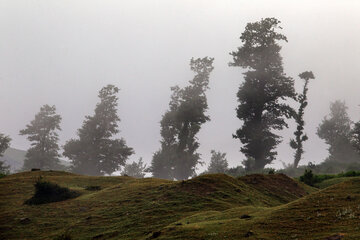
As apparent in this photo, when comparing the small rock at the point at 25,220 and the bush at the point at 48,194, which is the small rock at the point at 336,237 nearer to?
the small rock at the point at 25,220

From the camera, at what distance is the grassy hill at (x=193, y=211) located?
9688 millimetres

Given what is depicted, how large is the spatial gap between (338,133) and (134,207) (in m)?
75.6

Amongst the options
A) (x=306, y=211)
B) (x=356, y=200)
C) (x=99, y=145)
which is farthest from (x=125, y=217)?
(x=99, y=145)

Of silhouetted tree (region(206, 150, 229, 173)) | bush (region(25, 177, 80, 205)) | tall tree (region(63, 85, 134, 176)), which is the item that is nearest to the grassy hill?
bush (region(25, 177, 80, 205))

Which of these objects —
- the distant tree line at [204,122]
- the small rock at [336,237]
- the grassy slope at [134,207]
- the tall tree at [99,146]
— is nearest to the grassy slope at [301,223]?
the small rock at [336,237]

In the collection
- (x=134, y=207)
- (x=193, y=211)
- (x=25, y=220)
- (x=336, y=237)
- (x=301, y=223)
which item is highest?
(x=134, y=207)

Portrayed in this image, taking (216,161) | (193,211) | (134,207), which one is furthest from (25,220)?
(216,161)

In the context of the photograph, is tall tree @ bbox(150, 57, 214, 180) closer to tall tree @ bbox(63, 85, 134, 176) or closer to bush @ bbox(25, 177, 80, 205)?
tall tree @ bbox(63, 85, 134, 176)

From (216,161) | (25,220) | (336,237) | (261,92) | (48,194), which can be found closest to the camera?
(336,237)

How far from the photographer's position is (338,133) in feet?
257

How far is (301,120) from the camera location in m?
53.2

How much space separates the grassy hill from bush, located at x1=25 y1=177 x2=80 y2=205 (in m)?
0.68

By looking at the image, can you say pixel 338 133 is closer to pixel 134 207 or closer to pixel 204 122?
pixel 204 122

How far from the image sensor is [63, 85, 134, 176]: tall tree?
6719 cm
